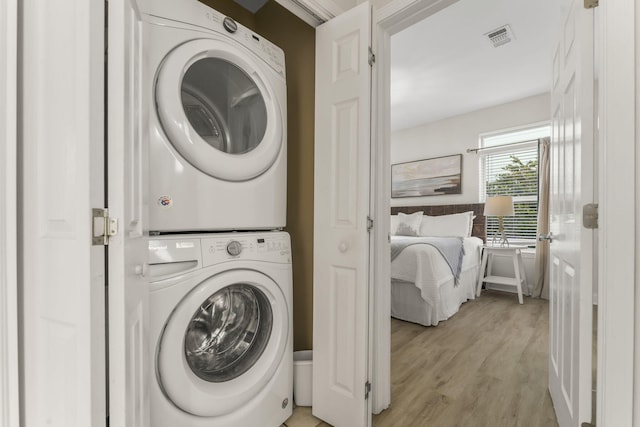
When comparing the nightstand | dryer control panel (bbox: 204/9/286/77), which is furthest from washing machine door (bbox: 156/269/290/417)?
the nightstand

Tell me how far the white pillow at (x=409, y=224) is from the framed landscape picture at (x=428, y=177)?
54 centimetres

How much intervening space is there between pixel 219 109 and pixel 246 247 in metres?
0.61

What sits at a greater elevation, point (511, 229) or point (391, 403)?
point (511, 229)

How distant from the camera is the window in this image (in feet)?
12.9

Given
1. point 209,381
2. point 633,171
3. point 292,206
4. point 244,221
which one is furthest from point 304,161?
point 633,171

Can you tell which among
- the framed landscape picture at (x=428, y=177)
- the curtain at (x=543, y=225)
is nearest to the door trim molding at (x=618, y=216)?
the curtain at (x=543, y=225)

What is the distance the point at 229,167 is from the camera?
110 centimetres

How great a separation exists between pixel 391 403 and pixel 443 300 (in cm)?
152

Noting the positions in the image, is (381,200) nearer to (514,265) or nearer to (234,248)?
(234,248)

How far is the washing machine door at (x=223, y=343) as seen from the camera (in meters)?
0.94

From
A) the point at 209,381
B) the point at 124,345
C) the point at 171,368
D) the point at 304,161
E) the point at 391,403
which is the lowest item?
the point at 391,403

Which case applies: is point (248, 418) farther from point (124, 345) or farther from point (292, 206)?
point (292, 206)
